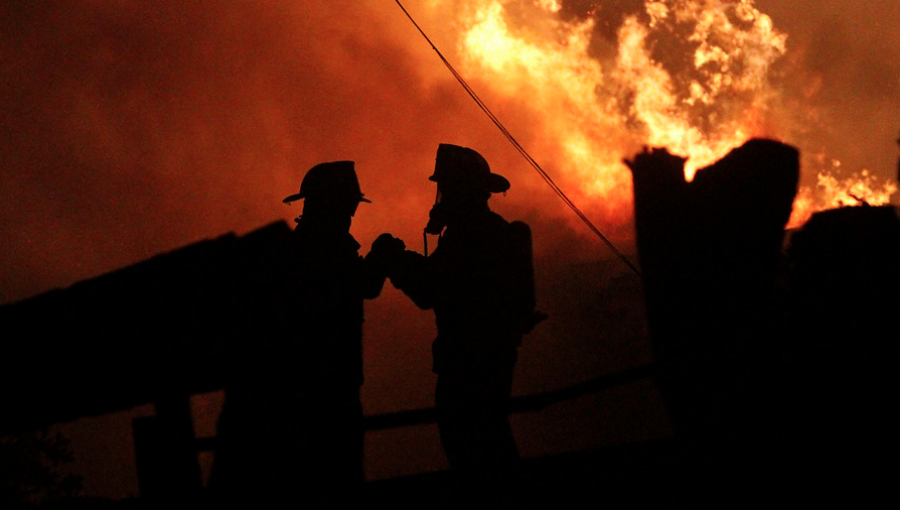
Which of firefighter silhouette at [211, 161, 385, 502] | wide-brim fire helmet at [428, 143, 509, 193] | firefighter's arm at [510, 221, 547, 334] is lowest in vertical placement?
firefighter silhouette at [211, 161, 385, 502]

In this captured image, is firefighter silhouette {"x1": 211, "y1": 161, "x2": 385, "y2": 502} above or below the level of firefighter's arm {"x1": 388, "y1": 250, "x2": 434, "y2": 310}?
below

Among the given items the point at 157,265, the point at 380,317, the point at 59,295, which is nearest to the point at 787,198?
the point at 157,265

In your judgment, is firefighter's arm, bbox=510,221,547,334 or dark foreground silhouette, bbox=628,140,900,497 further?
firefighter's arm, bbox=510,221,547,334

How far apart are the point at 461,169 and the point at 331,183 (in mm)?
1168

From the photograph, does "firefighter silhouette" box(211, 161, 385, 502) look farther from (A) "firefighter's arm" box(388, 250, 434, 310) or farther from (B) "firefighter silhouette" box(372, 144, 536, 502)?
(A) "firefighter's arm" box(388, 250, 434, 310)

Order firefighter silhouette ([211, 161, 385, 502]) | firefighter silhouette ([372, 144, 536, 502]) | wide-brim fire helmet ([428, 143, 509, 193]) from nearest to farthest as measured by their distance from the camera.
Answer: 1. firefighter silhouette ([211, 161, 385, 502])
2. firefighter silhouette ([372, 144, 536, 502])
3. wide-brim fire helmet ([428, 143, 509, 193])

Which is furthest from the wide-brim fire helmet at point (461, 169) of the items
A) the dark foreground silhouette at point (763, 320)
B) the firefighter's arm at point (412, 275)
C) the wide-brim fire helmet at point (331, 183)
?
the dark foreground silhouette at point (763, 320)

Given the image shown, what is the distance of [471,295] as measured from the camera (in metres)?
5.57

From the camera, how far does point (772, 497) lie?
9.37 ft

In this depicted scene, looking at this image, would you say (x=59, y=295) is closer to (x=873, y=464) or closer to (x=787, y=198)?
(x=787, y=198)

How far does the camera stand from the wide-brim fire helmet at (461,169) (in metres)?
5.85

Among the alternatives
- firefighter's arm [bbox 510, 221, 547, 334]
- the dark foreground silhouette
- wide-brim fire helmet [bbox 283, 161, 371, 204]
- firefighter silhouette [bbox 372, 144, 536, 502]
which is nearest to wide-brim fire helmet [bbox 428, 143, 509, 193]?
firefighter silhouette [bbox 372, 144, 536, 502]

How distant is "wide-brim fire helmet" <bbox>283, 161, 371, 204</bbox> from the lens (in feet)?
20.2

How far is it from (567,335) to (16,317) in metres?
87.4
